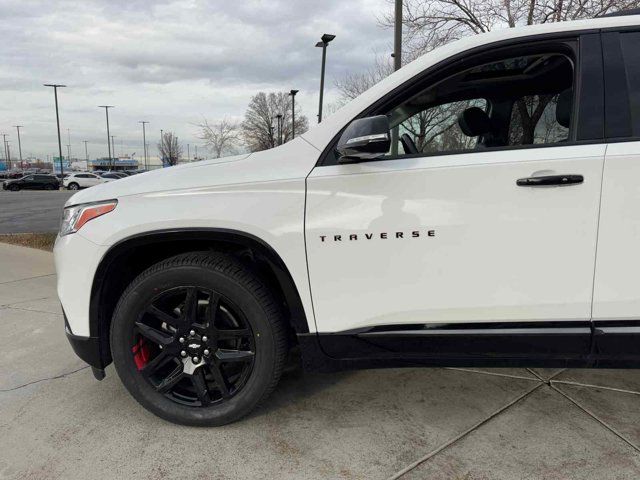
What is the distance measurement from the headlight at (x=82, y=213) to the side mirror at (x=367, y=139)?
3.95 feet

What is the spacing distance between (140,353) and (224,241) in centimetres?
80

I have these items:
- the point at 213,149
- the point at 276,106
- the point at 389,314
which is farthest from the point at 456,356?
the point at 276,106

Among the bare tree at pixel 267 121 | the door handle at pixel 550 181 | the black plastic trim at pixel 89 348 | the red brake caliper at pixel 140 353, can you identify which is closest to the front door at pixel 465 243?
the door handle at pixel 550 181

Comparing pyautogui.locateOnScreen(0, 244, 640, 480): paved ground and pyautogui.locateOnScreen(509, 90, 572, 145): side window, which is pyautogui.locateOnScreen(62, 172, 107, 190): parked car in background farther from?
pyautogui.locateOnScreen(509, 90, 572, 145): side window

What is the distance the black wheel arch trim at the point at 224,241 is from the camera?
7.47 ft

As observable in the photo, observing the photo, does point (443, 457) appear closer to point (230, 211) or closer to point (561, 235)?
point (561, 235)

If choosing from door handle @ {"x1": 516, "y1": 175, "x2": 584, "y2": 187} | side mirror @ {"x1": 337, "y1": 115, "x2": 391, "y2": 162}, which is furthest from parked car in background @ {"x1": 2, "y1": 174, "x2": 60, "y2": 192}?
door handle @ {"x1": 516, "y1": 175, "x2": 584, "y2": 187}

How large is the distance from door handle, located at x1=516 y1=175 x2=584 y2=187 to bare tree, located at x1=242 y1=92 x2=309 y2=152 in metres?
41.1

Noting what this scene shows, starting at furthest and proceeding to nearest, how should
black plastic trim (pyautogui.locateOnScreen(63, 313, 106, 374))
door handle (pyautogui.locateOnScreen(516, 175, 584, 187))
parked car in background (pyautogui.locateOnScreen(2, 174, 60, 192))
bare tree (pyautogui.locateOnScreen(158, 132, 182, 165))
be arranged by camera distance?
bare tree (pyautogui.locateOnScreen(158, 132, 182, 165))
parked car in background (pyautogui.locateOnScreen(2, 174, 60, 192))
black plastic trim (pyautogui.locateOnScreen(63, 313, 106, 374))
door handle (pyautogui.locateOnScreen(516, 175, 584, 187))

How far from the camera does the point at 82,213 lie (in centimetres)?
248

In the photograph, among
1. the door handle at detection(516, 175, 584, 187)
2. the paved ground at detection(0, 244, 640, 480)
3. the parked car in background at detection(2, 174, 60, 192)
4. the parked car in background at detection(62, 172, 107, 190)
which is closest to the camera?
the door handle at detection(516, 175, 584, 187)

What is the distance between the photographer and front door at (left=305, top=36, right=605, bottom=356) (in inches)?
80.8

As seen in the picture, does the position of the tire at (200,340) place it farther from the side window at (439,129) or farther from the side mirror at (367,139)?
the side window at (439,129)

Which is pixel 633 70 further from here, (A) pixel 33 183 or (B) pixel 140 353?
(A) pixel 33 183
